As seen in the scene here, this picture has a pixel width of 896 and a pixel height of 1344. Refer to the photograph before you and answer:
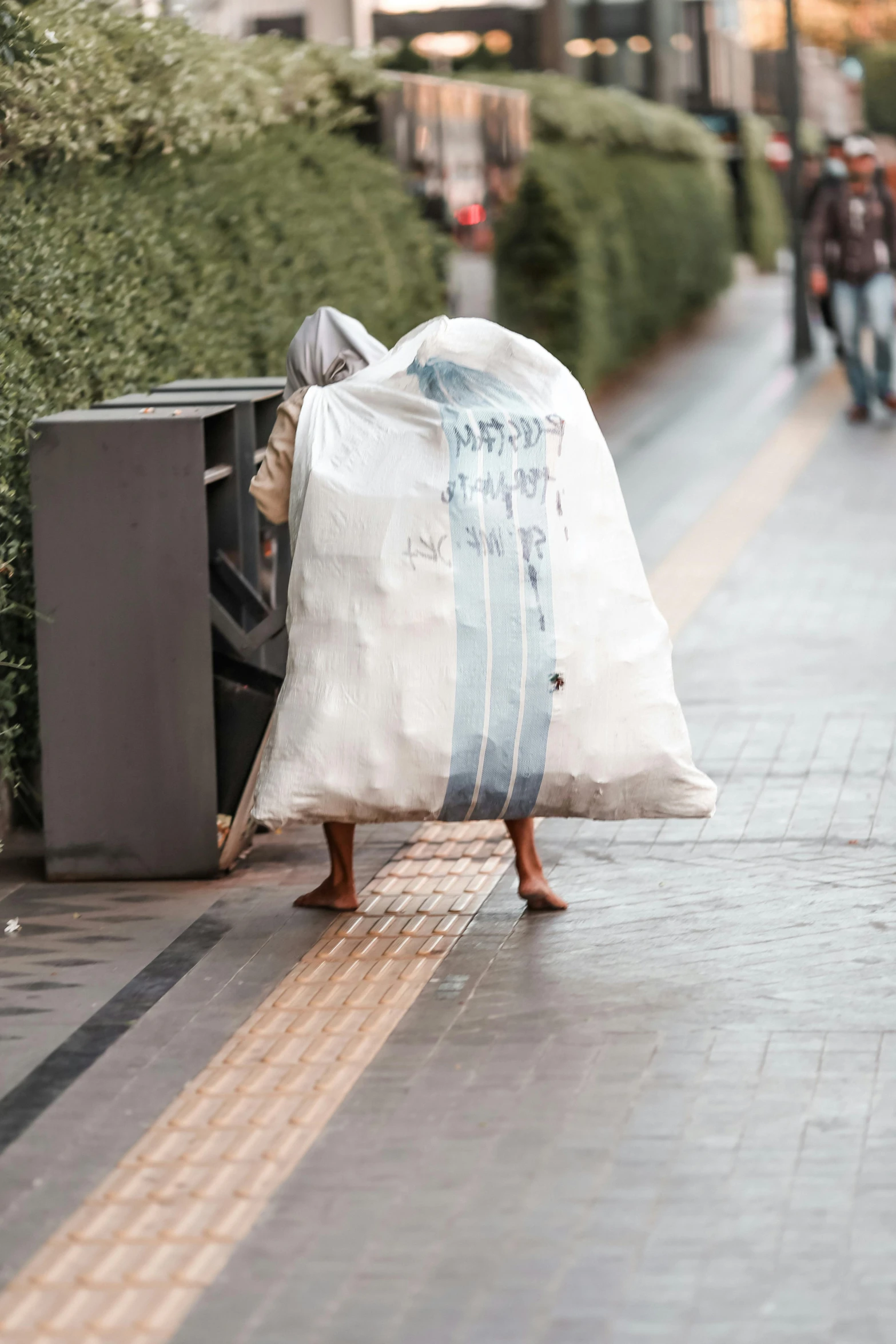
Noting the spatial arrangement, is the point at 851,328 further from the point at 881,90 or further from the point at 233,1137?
the point at 881,90

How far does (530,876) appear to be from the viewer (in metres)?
5.85

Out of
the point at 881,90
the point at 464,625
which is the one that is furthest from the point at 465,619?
the point at 881,90

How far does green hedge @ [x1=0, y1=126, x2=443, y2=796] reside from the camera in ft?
21.1

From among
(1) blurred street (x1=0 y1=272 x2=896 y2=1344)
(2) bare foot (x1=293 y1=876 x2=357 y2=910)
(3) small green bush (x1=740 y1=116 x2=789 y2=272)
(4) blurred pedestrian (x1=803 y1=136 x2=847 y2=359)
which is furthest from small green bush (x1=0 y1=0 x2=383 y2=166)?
(3) small green bush (x1=740 y1=116 x2=789 y2=272)

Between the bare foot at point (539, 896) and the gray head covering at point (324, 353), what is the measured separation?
160 centimetres

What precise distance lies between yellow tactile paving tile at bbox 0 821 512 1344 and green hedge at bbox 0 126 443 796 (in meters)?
1.53

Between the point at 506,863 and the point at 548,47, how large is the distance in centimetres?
2343

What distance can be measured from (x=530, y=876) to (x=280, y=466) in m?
1.43

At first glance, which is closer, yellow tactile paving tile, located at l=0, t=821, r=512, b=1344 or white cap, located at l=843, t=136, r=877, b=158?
yellow tactile paving tile, located at l=0, t=821, r=512, b=1344

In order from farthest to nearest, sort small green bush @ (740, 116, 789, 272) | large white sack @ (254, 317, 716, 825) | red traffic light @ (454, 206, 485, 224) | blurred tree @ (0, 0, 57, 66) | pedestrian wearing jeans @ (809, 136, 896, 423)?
small green bush @ (740, 116, 789, 272) < red traffic light @ (454, 206, 485, 224) < pedestrian wearing jeans @ (809, 136, 896, 423) < blurred tree @ (0, 0, 57, 66) < large white sack @ (254, 317, 716, 825)

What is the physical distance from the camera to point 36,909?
6.05 m

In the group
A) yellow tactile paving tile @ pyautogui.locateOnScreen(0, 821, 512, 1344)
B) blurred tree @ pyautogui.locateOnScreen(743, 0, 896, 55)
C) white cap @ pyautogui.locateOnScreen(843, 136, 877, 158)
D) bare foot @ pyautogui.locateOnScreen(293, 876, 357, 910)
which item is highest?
blurred tree @ pyautogui.locateOnScreen(743, 0, 896, 55)

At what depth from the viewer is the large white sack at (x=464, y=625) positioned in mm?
5363

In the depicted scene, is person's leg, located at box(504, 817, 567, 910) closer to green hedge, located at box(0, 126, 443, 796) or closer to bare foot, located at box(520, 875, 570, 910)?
bare foot, located at box(520, 875, 570, 910)
